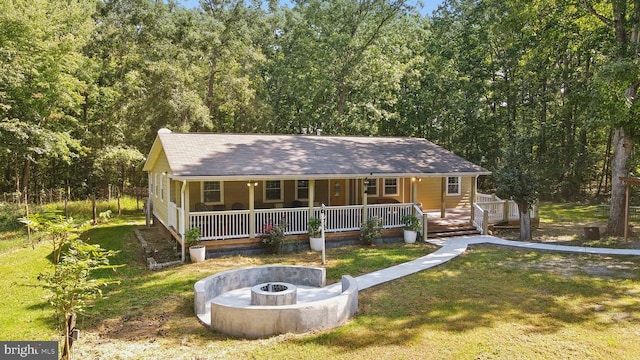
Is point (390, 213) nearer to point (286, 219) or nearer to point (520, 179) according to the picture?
point (286, 219)

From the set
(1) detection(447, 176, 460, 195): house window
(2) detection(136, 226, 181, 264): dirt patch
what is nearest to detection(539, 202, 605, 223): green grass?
(1) detection(447, 176, 460, 195): house window

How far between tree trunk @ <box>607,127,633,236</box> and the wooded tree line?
87 millimetres

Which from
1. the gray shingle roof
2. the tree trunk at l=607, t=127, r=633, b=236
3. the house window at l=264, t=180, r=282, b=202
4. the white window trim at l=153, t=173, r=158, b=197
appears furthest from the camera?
the white window trim at l=153, t=173, r=158, b=197

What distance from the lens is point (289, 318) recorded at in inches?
281

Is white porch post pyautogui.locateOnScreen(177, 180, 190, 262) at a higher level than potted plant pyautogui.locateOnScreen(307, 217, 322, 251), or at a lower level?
higher

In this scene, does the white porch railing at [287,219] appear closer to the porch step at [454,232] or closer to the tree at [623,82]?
the porch step at [454,232]

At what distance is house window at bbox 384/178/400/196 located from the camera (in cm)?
1881

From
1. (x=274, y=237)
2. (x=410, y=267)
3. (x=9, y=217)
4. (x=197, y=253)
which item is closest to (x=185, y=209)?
(x=197, y=253)

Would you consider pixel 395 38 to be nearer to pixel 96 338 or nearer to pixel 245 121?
pixel 245 121

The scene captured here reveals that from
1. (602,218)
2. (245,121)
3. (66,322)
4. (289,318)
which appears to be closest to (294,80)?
(245,121)

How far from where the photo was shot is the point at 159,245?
584 inches

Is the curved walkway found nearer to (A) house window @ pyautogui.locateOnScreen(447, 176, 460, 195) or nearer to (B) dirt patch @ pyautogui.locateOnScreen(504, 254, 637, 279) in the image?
(B) dirt patch @ pyautogui.locateOnScreen(504, 254, 637, 279)

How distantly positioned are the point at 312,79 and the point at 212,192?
1405 centimetres

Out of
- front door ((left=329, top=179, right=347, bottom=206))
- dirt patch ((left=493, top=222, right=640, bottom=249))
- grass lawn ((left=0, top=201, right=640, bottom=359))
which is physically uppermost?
front door ((left=329, top=179, right=347, bottom=206))
